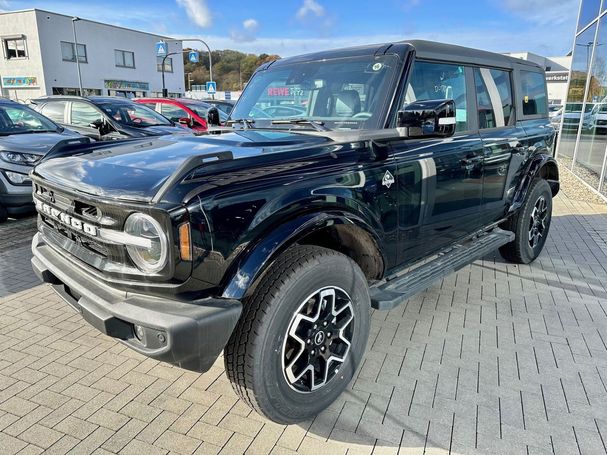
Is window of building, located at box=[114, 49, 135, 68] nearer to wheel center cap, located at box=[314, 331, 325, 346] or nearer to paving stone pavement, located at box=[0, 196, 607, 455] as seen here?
paving stone pavement, located at box=[0, 196, 607, 455]

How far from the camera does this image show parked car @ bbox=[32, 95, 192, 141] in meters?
7.99

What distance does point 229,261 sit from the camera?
2.04m

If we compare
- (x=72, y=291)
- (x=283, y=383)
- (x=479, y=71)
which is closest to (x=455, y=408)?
(x=283, y=383)

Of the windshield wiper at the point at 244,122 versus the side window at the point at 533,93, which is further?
the side window at the point at 533,93

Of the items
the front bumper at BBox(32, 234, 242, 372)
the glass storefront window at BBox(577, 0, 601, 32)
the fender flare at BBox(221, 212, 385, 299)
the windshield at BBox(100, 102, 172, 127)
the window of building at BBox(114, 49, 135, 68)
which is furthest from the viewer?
the window of building at BBox(114, 49, 135, 68)

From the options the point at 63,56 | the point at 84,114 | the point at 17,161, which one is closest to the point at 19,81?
the point at 63,56

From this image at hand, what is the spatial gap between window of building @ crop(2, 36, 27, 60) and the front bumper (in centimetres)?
4156

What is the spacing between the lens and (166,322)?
1.87m

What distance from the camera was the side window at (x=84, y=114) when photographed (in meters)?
8.24

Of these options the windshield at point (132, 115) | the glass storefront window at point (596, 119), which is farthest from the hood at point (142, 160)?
the glass storefront window at point (596, 119)

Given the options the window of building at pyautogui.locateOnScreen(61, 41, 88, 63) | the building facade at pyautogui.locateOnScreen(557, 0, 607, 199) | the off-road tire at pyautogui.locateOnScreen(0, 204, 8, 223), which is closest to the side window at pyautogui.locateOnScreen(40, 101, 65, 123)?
the off-road tire at pyautogui.locateOnScreen(0, 204, 8, 223)

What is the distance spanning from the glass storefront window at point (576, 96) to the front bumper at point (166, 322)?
11.1 m

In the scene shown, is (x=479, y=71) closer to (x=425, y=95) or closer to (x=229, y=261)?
(x=425, y=95)

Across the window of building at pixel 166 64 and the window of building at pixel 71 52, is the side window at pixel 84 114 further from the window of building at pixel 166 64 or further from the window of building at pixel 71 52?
the window of building at pixel 166 64
